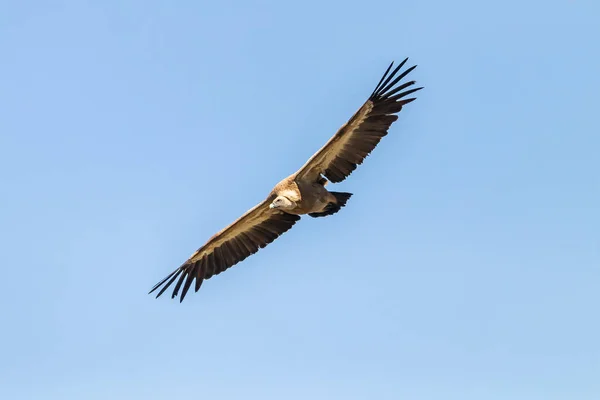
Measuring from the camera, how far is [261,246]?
27.0 metres

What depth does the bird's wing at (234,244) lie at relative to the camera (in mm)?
26656

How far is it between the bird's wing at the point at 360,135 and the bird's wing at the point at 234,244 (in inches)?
82.1

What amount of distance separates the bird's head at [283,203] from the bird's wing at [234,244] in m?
1.16

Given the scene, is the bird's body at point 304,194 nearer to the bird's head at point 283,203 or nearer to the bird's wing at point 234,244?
the bird's head at point 283,203

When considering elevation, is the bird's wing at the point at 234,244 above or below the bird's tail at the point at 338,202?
above

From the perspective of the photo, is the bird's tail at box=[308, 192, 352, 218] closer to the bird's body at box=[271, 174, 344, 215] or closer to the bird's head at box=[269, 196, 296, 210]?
the bird's body at box=[271, 174, 344, 215]

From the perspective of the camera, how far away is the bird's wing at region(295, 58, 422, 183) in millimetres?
24031

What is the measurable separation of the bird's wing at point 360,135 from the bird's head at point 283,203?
1.81 ft

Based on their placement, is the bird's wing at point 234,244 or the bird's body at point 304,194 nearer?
the bird's body at point 304,194

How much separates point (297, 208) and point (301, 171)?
0.88m

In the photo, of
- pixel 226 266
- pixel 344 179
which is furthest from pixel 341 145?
pixel 226 266

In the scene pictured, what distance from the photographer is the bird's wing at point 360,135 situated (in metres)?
24.0

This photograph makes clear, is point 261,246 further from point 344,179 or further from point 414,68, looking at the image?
point 414,68

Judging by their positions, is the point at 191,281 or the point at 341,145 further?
the point at 191,281
